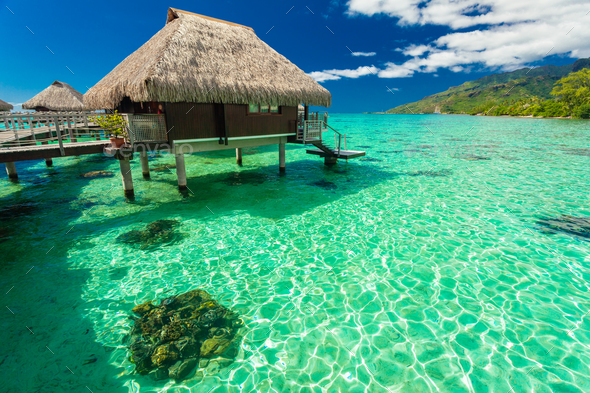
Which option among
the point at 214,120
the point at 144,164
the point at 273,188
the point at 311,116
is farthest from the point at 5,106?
the point at 311,116

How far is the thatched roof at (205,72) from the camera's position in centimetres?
940

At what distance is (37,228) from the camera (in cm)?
861

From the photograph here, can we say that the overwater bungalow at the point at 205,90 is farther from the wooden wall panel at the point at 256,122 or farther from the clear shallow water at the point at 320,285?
the clear shallow water at the point at 320,285

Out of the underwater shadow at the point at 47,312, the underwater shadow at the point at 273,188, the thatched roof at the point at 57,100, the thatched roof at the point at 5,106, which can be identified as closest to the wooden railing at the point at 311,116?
the underwater shadow at the point at 273,188

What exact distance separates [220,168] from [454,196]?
13.5 metres

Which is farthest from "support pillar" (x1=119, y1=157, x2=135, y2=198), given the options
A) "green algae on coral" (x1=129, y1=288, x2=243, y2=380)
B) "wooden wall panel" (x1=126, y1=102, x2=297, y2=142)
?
"green algae on coral" (x1=129, y1=288, x2=243, y2=380)

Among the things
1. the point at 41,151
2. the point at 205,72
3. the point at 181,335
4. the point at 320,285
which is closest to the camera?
the point at 181,335

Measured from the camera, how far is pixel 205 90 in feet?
33.2

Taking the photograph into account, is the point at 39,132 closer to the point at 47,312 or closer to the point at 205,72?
the point at 205,72

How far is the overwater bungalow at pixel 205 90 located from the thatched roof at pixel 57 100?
15.3 metres

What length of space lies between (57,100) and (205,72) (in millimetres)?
22849

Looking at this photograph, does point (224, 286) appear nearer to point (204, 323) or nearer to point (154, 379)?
point (204, 323)

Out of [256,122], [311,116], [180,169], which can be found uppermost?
[311,116]

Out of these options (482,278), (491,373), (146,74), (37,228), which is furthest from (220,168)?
(491,373)
